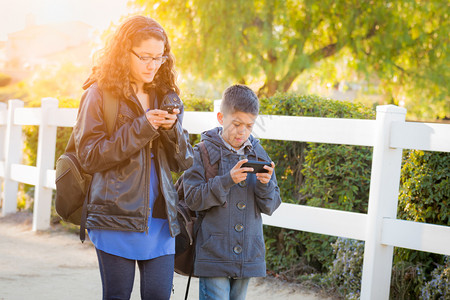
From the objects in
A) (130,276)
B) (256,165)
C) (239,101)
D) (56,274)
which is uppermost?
(239,101)

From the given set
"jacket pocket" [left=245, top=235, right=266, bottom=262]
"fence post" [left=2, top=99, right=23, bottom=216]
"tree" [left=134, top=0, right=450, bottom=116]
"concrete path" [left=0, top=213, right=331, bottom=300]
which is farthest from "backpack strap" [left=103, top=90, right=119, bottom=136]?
"tree" [left=134, top=0, right=450, bottom=116]

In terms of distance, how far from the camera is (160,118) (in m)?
2.43

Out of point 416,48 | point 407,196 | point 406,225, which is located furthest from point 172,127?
point 416,48

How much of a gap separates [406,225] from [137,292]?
220cm

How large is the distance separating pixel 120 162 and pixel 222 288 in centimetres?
87

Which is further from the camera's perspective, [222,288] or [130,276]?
[222,288]

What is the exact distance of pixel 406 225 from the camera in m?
3.82

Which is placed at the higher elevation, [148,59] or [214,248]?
[148,59]

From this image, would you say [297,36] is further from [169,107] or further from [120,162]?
[120,162]

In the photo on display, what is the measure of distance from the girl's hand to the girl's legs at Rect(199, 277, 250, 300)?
871 millimetres

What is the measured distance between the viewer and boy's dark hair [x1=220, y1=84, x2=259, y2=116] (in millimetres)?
2916

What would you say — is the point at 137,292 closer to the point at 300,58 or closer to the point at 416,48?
the point at 300,58

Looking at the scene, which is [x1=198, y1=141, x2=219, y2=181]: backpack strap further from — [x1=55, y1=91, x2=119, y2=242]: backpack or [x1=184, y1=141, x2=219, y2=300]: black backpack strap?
[x1=55, y1=91, x2=119, y2=242]: backpack

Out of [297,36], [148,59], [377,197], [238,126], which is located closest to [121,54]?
[148,59]
